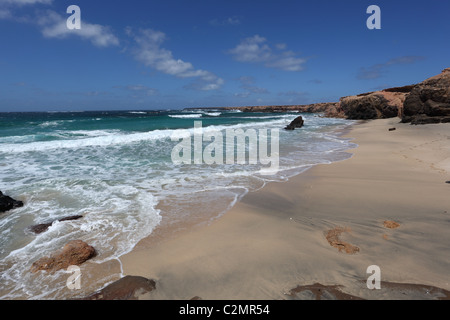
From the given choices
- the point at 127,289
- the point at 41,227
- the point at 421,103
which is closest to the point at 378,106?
the point at 421,103

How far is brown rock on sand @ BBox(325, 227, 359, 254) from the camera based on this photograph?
3.08m

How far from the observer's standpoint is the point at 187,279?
265 centimetres

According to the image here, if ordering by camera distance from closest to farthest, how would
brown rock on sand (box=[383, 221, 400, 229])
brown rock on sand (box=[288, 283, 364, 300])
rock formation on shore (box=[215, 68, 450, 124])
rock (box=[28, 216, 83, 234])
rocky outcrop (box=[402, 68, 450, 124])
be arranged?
brown rock on sand (box=[288, 283, 364, 300]), brown rock on sand (box=[383, 221, 400, 229]), rock (box=[28, 216, 83, 234]), rocky outcrop (box=[402, 68, 450, 124]), rock formation on shore (box=[215, 68, 450, 124])

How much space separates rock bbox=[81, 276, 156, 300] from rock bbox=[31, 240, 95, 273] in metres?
0.76

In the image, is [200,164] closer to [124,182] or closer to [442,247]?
[124,182]

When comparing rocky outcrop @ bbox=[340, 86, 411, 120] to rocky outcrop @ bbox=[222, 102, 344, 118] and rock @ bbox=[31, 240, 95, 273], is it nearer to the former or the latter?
rocky outcrop @ bbox=[222, 102, 344, 118]

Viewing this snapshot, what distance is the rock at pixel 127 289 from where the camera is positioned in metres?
2.38

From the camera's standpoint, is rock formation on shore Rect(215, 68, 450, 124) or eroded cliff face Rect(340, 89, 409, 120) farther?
eroded cliff face Rect(340, 89, 409, 120)

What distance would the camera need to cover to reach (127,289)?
8.05 ft

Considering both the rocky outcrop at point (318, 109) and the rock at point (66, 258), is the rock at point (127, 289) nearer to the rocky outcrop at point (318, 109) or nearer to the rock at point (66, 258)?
the rock at point (66, 258)

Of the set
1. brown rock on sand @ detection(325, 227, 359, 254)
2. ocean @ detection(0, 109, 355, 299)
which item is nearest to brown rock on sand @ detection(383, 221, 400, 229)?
brown rock on sand @ detection(325, 227, 359, 254)

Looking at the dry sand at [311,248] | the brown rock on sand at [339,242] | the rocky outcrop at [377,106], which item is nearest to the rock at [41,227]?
the dry sand at [311,248]

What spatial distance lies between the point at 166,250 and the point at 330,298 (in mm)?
2115

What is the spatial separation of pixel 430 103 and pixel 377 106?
13.8 metres
